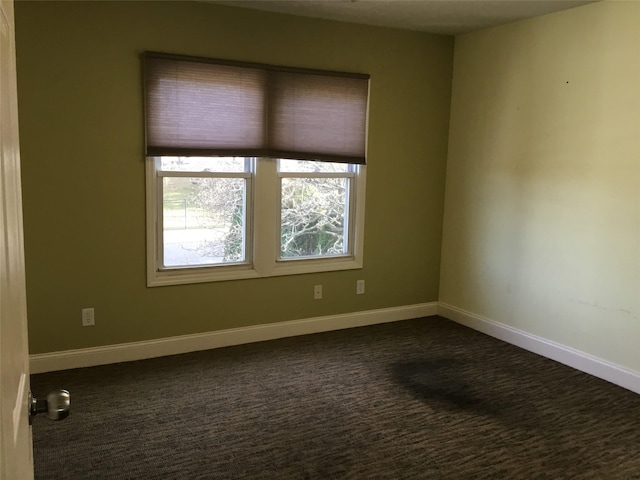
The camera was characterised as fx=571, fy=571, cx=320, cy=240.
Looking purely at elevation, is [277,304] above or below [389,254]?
below

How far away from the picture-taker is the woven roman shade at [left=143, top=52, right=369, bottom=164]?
150 inches

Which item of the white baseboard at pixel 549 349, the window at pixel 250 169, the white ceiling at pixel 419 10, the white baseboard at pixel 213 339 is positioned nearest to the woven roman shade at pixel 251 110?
the window at pixel 250 169

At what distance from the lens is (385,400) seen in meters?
3.43

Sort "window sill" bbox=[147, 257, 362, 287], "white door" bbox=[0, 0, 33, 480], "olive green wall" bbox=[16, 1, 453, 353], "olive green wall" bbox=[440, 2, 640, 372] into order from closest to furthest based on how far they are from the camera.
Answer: "white door" bbox=[0, 0, 33, 480]
"olive green wall" bbox=[16, 1, 453, 353]
"olive green wall" bbox=[440, 2, 640, 372]
"window sill" bbox=[147, 257, 362, 287]

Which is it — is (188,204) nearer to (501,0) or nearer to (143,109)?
(143,109)

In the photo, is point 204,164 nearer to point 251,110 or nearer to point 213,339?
point 251,110

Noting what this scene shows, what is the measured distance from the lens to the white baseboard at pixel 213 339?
375 cm

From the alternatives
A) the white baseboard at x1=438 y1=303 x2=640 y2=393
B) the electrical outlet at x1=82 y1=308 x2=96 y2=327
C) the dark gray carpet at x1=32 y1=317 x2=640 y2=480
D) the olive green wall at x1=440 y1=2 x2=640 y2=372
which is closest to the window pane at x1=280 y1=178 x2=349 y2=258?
the dark gray carpet at x1=32 y1=317 x2=640 y2=480

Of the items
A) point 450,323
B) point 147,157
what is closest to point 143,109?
point 147,157

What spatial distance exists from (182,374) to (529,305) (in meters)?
2.60

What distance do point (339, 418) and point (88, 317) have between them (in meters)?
1.83

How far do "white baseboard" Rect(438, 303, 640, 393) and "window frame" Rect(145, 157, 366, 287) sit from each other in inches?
40.5

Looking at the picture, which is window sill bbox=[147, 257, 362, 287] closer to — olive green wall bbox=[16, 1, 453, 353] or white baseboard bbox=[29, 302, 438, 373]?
olive green wall bbox=[16, 1, 453, 353]

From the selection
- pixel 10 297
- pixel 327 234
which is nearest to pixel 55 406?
pixel 10 297
